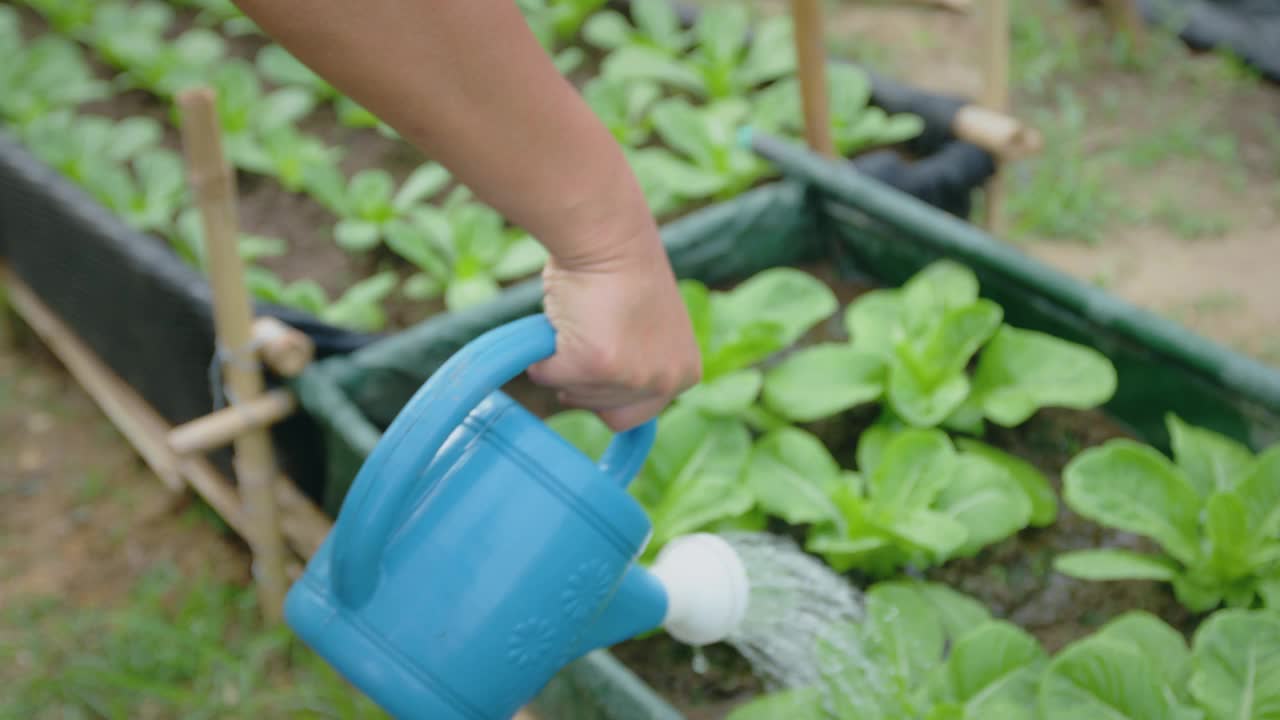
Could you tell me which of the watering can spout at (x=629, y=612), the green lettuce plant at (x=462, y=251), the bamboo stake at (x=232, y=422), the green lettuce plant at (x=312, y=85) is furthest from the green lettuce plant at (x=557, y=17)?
the watering can spout at (x=629, y=612)

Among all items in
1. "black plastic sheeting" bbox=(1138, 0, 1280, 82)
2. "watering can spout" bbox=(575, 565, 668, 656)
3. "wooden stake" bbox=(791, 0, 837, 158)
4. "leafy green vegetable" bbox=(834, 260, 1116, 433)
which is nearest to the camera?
"watering can spout" bbox=(575, 565, 668, 656)

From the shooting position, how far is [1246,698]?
1115mm

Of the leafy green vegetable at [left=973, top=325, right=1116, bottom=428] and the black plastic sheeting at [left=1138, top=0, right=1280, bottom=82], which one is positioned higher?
the leafy green vegetable at [left=973, top=325, right=1116, bottom=428]

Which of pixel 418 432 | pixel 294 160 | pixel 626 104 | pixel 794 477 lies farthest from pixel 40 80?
pixel 418 432

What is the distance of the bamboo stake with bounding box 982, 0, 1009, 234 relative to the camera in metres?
1.96

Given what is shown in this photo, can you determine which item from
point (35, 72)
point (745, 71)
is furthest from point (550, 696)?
point (35, 72)

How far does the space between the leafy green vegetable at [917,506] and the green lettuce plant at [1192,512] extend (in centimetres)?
9

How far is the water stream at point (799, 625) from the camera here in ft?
4.11

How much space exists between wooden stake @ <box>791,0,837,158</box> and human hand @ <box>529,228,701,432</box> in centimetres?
109

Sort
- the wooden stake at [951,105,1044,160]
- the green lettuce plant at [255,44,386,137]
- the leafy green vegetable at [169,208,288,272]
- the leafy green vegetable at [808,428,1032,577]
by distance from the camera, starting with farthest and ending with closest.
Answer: the green lettuce plant at [255,44,386,137]
the wooden stake at [951,105,1044,160]
the leafy green vegetable at [169,208,288,272]
the leafy green vegetable at [808,428,1032,577]

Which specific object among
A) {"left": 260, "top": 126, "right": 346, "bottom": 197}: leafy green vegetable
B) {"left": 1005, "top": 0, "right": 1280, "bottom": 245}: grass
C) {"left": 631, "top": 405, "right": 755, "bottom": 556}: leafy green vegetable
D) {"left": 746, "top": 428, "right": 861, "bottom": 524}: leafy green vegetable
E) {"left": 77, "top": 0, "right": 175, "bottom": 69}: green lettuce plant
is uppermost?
{"left": 77, "top": 0, "right": 175, "bottom": 69}: green lettuce plant

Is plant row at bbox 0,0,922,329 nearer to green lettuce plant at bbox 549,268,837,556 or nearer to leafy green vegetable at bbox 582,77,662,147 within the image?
leafy green vegetable at bbox 582,77,662,147

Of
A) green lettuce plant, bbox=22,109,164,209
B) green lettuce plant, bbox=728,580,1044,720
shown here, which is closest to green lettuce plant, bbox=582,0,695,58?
green lettuce plant, bbox=22,109,164,209

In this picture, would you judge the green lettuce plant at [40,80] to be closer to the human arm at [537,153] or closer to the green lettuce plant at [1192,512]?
the human arm at [537,153]
